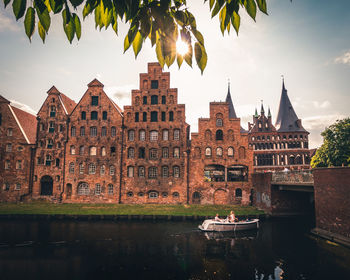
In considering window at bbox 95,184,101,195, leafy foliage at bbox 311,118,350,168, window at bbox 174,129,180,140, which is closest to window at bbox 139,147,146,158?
window at bbox 174,129,180,140

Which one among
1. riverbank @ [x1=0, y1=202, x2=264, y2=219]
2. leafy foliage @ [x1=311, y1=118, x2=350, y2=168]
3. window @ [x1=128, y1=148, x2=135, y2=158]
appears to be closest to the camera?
riverbank @ [x1=0, y1=202, x2=264, y2=219]

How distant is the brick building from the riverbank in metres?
34.0

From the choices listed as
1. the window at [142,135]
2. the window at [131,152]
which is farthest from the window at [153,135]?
the window at [131,152]

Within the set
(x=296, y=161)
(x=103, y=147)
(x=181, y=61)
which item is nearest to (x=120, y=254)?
(x=181, y=61)

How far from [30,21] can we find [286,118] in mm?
68963

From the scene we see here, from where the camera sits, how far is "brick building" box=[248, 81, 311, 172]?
59656 mm

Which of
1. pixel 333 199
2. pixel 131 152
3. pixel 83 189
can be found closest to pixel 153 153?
pixel 131 152

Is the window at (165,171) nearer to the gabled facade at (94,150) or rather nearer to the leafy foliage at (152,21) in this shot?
the gabled facade at (94,150)

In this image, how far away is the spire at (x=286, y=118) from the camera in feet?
201

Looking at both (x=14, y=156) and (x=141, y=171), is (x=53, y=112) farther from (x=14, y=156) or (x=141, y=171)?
(x=141, y=171)

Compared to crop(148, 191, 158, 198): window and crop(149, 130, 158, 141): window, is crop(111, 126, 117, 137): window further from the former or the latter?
crop(148, 191, 158, 198): window

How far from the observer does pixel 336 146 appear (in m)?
Result: 33.2

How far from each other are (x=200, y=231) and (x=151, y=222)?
19.9ft

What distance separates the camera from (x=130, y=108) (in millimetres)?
35250
